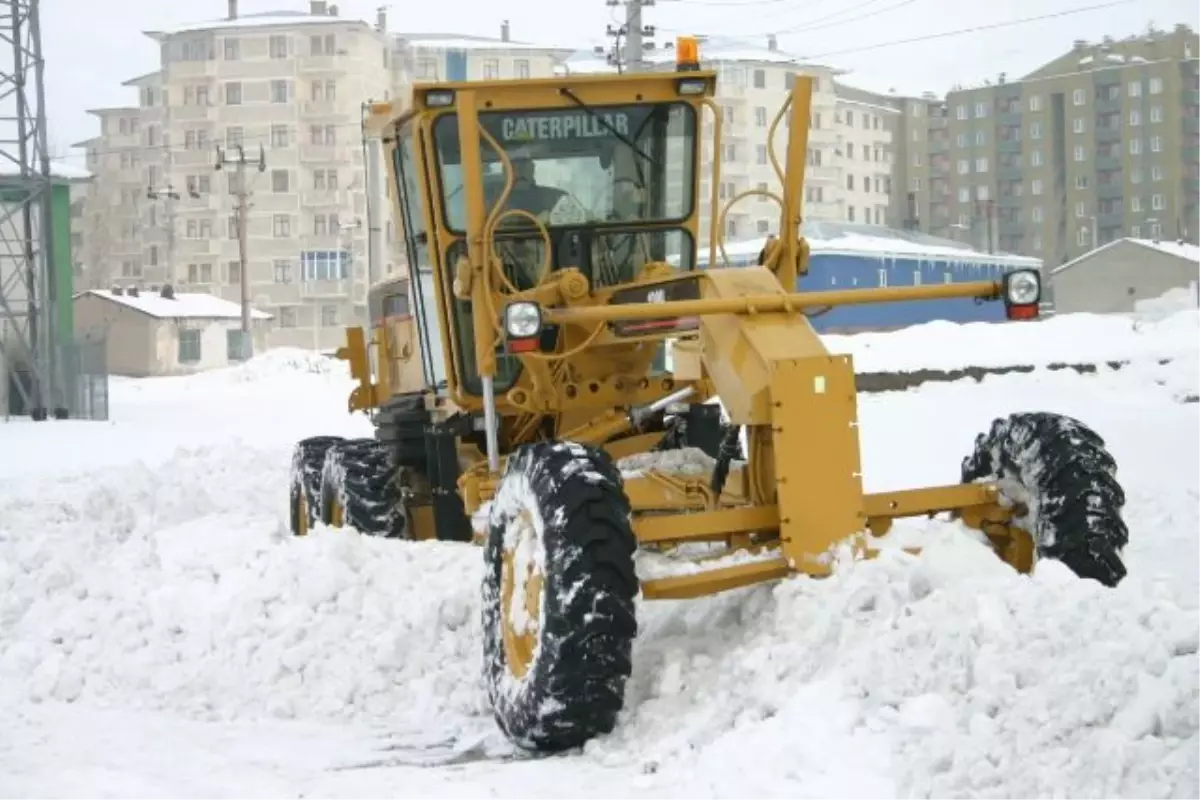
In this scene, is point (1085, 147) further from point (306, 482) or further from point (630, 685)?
point (630, 685)

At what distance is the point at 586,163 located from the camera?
9.44 meters

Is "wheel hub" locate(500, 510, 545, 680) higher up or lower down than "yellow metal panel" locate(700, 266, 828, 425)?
lower down

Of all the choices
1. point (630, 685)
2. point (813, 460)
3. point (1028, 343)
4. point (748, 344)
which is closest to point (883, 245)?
point (1028, 343)

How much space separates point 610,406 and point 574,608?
287 centimetres

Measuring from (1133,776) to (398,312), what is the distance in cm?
731

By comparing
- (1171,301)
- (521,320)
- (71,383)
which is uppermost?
(1171,301)

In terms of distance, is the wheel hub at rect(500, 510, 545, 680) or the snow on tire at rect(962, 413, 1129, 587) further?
the snow on tire at rect(962, 413, 1129, 587)

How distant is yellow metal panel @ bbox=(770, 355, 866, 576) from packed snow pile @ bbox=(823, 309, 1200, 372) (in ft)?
79.9

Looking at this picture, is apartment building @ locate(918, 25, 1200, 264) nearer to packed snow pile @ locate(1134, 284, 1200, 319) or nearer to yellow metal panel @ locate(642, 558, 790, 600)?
packed snow pile @ locate(1134, 284, 1200, 319)

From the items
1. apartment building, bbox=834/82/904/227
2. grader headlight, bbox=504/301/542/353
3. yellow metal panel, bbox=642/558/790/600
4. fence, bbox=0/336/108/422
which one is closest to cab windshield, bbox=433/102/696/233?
grader headlight, bbox=504/301/542/353

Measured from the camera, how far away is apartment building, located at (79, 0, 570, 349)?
10462 cm

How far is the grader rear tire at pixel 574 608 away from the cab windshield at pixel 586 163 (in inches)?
95.5

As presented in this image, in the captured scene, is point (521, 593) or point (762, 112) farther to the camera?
point (762, 112)

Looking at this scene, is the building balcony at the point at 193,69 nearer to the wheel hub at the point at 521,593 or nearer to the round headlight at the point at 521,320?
the round headlight at the point at 521,320
